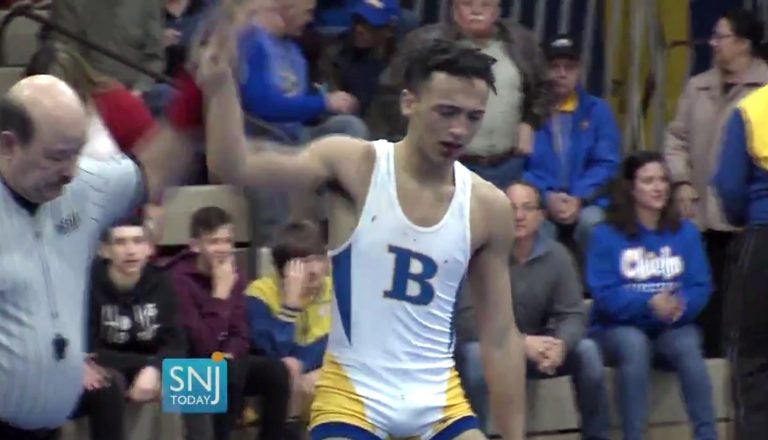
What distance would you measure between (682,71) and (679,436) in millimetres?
3504

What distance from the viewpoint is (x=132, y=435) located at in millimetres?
8125

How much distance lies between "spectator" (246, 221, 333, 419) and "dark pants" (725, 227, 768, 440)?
1941mm

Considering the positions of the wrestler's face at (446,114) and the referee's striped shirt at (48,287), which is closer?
the referee's striped shirt at (48,287)

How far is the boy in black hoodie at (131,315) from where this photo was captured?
25.7 ft

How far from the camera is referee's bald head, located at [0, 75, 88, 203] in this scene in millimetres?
4691

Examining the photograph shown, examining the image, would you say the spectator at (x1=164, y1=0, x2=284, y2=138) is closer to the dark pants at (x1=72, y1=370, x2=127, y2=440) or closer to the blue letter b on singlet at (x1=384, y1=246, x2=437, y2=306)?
the blue letter b on singlet at (x1=384, y1=246, x2=437, y2=306)

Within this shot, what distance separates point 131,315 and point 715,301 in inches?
156

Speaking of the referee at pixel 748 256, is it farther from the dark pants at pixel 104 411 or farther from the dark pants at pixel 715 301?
the dark pants at pixel 715 301

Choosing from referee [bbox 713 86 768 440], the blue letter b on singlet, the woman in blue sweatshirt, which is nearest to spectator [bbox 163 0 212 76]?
the woman in blue sweatshirt

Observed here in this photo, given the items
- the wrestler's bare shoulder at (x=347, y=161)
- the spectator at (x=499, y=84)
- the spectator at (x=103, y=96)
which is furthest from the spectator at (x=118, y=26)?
the wrestler's bare shoulder at (x=347, y=161)

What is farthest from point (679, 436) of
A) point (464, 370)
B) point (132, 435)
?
point (132, 435)

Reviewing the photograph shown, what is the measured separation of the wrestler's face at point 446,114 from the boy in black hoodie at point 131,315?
9.09 ft

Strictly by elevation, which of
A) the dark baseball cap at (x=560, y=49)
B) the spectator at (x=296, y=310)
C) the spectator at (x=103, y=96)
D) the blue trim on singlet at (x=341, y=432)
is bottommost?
the blue trim on singlet at (x=341, y=432)

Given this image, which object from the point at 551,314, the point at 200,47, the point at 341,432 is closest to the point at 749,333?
the point at 551,314
